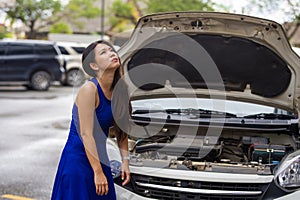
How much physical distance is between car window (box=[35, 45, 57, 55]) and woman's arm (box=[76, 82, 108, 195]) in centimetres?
1581

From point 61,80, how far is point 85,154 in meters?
17.0

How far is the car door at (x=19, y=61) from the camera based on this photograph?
17.8m

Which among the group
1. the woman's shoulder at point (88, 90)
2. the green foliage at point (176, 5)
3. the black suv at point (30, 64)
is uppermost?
the green foliage at point (176, 5)

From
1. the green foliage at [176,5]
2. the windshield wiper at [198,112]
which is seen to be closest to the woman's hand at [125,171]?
the windshield wiper at [198,112]

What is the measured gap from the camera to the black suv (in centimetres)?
1781

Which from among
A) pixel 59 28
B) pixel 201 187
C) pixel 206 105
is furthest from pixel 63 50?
pixel 59 28

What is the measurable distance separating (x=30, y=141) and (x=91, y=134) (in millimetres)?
5894

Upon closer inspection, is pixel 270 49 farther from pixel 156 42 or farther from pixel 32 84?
pixel 32 84

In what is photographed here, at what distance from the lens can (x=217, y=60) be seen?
5.27 meters

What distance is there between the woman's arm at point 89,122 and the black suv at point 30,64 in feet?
49.8

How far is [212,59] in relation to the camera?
17.3 ft

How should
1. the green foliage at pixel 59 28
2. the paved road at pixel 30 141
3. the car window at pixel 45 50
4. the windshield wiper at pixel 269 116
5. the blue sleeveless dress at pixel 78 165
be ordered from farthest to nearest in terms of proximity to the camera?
1. the green foliage at pixel 59 28
2. the car window at pixel 45 50
3. the paved road at pixel 30 141
4. the windshield wiper at pixel 269 116
5. the blue sleeveless dress at pixel 78 165

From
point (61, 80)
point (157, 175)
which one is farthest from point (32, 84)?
point (157, 175)

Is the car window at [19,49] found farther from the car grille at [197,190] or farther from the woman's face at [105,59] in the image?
the woman's face at [105,59]
